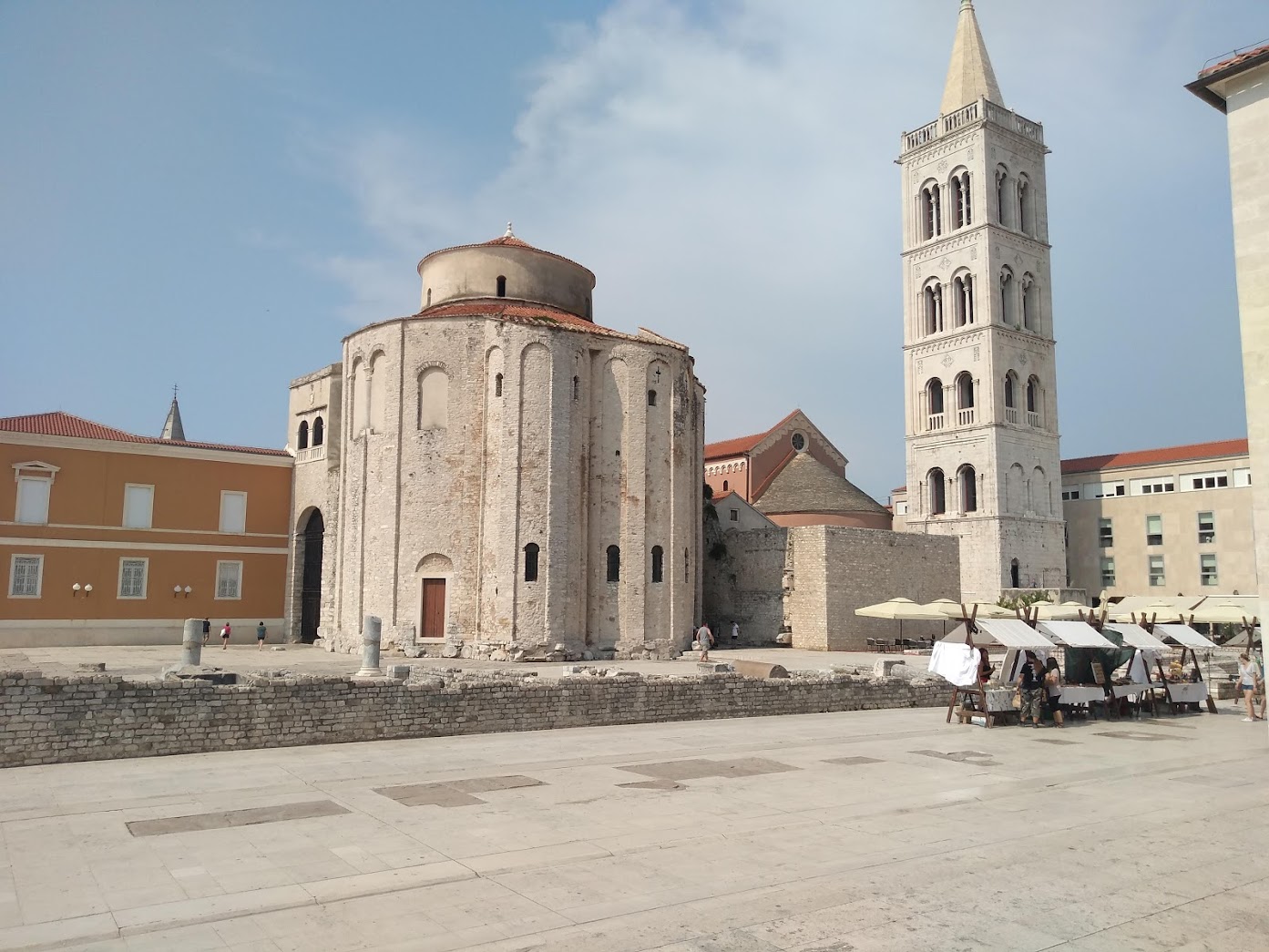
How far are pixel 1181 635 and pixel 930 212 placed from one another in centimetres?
3947

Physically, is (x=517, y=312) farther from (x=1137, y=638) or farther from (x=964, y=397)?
(x=964, y=397)

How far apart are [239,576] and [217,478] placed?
377cm

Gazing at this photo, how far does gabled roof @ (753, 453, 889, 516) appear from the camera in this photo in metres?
45.9

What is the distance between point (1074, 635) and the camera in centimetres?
1777

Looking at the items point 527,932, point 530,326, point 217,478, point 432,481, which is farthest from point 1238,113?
point 217,478

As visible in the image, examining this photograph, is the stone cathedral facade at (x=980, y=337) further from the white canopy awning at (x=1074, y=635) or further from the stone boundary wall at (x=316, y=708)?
the stone boundary wall at (x=316, y=708)

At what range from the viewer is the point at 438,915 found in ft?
21.4

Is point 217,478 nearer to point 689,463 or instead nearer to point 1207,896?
point 689,463

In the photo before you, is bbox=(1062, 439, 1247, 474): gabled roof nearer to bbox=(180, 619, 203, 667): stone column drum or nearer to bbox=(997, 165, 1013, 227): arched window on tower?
bbox=(997, 165, 1013, 227): arched window on tower

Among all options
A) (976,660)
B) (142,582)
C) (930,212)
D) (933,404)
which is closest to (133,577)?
(142,582)

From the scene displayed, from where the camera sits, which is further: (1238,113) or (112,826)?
(1238,113)

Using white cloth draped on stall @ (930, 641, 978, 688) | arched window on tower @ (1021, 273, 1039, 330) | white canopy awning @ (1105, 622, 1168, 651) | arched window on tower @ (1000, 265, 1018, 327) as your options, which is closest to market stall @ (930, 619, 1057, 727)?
white cloth draped on stall @ (930, 641, 978, 688)

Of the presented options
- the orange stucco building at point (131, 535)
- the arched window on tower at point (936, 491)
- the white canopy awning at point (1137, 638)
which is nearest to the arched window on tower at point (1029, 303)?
the arched window on tower at point (936, 491)

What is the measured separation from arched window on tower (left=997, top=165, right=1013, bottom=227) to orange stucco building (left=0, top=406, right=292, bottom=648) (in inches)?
1560
